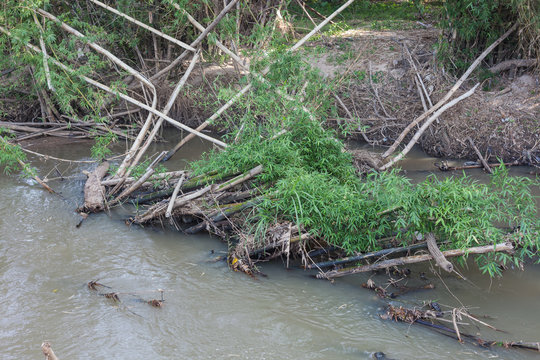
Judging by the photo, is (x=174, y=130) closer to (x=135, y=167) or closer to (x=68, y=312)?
(x=135, y=167)

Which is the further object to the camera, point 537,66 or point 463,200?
point 537,66

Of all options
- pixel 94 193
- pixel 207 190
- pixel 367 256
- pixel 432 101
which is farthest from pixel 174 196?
pixel 432 101

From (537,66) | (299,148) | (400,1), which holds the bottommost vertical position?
(299,148)

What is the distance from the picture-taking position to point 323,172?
568cm

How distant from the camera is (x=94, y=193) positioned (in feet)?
20.4

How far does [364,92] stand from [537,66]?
2.68 m

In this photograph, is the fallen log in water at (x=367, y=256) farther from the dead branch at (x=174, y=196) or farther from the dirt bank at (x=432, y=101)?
the dirt bank at (x=432, y=101)

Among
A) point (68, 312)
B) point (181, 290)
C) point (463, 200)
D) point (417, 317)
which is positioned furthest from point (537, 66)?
point (68, 312)

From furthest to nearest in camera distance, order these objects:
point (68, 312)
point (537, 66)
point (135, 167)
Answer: point (537, 66) < point (135, 167) < point (68, 312)

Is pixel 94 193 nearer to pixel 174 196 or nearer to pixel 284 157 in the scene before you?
pixel 174 196

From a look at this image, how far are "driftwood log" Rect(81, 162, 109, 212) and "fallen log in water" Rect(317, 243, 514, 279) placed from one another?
113 inches

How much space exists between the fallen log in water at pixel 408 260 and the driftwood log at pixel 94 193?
2.86 meters

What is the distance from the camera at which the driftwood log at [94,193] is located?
6105 mm

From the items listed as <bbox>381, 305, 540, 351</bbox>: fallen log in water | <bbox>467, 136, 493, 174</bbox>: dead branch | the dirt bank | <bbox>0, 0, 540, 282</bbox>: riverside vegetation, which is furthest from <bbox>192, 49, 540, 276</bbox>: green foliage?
<bbox>467, 136, 493, 174</bbox>: dead branch
